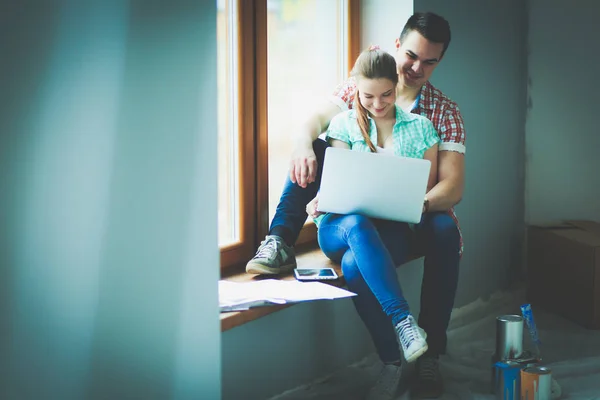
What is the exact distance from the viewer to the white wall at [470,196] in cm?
192

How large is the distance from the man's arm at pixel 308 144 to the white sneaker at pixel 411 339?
0.46 meters

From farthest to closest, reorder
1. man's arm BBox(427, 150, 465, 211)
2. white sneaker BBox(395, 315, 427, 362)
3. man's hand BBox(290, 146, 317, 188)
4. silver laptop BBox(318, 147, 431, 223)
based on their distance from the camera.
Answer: man's arm BBox(427, 150, 465, 211)
man's hand BBox(290, 146, 317, 188)
silver laptop BBox(318, 147, 431, 223)
white sneaker BBox(395, 315, 427, 362)

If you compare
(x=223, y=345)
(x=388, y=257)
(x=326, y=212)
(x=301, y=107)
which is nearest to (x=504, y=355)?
(x=388, y=257)

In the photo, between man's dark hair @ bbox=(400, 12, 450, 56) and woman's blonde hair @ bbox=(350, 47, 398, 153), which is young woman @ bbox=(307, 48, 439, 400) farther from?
man's dark hair @ bbox=(400, 12, 450, 56)

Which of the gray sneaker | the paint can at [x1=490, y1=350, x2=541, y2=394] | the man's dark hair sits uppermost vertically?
the man's dark hair

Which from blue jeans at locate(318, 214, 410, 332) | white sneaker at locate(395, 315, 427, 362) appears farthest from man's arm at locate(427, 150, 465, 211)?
white sneaker at locate(395, 315, 427, 362)

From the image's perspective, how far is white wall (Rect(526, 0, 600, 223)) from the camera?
9.48 ft

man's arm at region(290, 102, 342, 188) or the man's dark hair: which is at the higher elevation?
the man's dark hair

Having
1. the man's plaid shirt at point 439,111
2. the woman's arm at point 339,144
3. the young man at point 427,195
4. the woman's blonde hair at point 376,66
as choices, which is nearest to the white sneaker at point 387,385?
the young man at point 427,195

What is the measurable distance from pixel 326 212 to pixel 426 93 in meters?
0.52

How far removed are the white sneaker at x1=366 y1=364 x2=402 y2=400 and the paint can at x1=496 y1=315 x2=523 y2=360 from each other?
280 mm

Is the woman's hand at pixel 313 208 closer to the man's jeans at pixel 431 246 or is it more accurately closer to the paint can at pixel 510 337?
the man's jeans at pixel 431 246

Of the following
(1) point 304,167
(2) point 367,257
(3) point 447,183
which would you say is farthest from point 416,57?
(2) point 367,257

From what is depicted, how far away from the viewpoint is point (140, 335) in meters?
1.28
